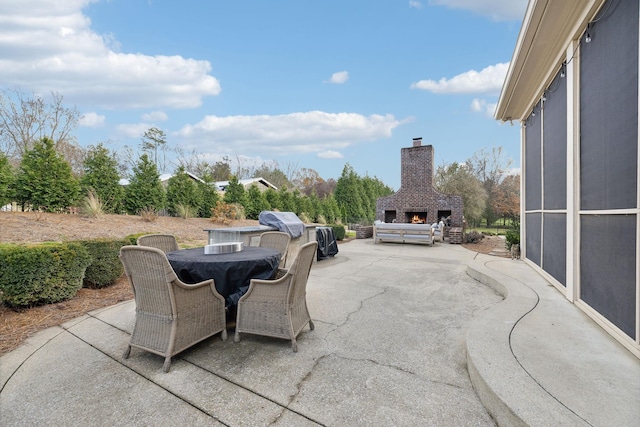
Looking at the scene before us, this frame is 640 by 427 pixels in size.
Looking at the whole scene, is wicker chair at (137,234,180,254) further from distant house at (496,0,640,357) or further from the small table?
distant house at (496,0,640,357)

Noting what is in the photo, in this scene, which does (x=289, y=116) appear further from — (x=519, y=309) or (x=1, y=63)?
(x=519, y=309)

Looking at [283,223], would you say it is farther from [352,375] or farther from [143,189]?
[143,189]

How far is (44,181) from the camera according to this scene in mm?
6879

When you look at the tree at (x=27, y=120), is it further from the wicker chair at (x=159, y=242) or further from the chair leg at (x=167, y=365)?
the chair leg at (x=167, y=365)

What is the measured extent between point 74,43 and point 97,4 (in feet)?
11.3

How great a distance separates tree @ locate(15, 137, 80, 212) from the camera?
6707 mm

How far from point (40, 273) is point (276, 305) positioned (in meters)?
2.83

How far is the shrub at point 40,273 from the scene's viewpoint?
300 cm

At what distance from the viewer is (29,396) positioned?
5.91 ft

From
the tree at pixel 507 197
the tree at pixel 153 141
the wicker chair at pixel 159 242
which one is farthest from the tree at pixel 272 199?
the tree at pixel 507 197

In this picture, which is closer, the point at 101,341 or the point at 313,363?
the point at 313,363

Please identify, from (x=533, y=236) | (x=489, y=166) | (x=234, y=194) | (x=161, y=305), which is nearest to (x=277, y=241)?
(x=161, y=305)

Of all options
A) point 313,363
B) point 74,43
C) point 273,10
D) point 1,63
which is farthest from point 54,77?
point 313,363

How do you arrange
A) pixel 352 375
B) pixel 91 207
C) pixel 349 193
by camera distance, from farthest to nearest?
→ pixel 349 193
pixel 91 207
pixel 352 375
